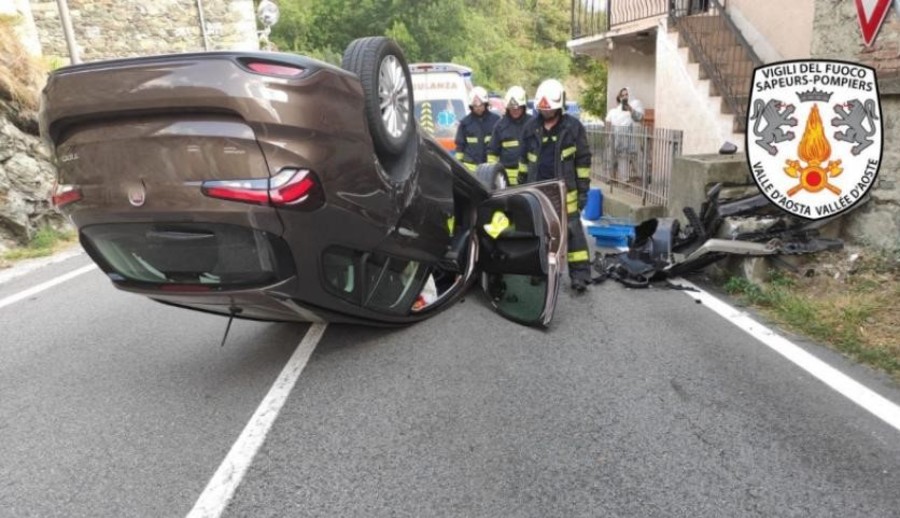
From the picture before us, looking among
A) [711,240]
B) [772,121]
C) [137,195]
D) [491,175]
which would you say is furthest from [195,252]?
[772,121]

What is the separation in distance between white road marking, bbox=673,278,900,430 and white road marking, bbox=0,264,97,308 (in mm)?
6062

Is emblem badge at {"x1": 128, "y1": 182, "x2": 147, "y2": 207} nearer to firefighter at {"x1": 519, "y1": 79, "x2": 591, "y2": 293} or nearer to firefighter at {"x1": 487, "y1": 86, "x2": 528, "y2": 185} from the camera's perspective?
firefighter at {"x1": 519, "y1": 79, "x2": 591, "y2": 293}

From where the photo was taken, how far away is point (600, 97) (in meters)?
21.0

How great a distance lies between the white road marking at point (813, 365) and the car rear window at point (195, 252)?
9.78 feet

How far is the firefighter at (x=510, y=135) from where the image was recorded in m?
7.25

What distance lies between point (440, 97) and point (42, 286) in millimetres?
6638

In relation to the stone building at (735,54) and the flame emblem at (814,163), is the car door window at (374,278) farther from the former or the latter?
the stone building at (735,54)

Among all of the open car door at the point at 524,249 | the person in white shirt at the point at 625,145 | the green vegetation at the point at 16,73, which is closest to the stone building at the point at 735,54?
the person in white shirt at the point at 625,145

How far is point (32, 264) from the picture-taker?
24.3ft

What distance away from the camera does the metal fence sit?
27.7 ft

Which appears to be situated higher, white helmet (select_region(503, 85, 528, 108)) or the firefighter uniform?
white helmet (select_region(503, 85, 528, 108))

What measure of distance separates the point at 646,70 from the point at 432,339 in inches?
472

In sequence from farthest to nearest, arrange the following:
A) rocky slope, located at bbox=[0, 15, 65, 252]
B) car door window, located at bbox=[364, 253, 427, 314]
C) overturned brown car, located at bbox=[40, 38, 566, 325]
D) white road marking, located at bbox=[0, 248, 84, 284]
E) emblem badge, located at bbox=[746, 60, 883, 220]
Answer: rocky slope, located at bbox=[0, 15, 65, 252] < white road marking, located at bbox=[0, 248, 84, 284] < emblem badge, located at bbox=[746, 60, 883, 220] < car door window, located at bbox=[364, 253, 427, 314] < overturned brown car, located at bbox=[40, 38, 566, 325]

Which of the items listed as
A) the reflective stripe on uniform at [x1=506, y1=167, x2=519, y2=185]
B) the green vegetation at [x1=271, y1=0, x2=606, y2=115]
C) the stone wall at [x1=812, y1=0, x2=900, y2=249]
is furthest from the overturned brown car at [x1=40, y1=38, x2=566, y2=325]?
the green vegetation at [x1=271, y1=0, x2=606, y2=115]
